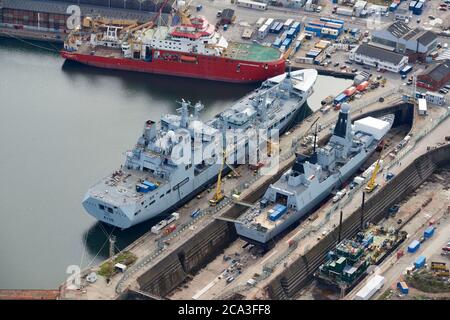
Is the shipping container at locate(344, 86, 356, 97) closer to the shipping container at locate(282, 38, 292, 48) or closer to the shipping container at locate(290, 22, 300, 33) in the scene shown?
the shipping container at locate(282, 38, 292, 48)

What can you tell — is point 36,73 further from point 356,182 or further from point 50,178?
point 356,182

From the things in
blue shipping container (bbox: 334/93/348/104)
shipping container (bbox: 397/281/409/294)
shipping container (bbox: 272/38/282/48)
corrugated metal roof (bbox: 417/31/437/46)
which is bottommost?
shipping container (bbox: 397/281/409/294)

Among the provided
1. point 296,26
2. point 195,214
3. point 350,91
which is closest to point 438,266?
point 195,214

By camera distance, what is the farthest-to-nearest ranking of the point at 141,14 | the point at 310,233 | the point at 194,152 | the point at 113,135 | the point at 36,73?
the point at 141,14, the point at 36,73, the point at 113,135, the point at 194,152, the point at 310,233

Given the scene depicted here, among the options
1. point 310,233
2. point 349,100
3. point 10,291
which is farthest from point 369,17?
point 10,291

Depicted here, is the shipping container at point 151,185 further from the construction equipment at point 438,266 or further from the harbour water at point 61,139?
the construction equipment at point 438,266

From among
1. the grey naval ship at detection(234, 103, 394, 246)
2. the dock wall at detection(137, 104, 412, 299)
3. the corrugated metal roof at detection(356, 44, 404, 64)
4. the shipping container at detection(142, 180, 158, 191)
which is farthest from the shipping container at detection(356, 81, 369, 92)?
the shipping container at detection(142, 180, 158, 191)

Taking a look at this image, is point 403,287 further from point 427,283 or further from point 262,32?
point 262,32
